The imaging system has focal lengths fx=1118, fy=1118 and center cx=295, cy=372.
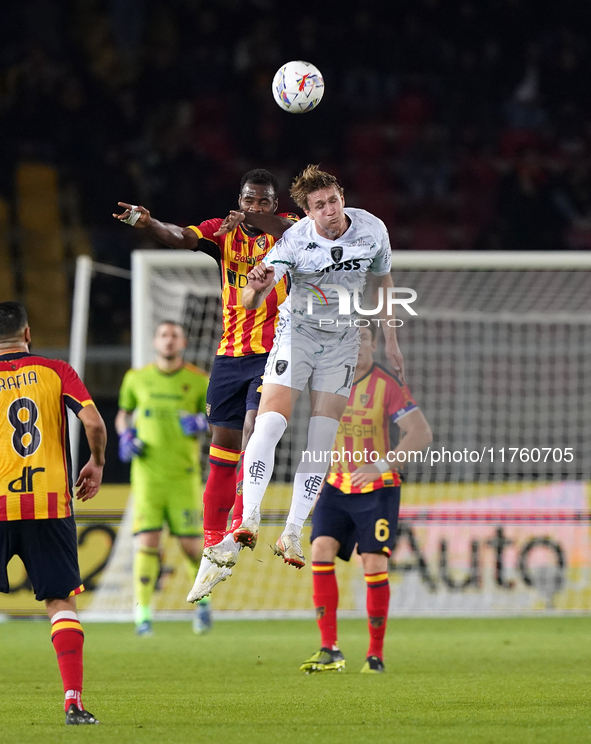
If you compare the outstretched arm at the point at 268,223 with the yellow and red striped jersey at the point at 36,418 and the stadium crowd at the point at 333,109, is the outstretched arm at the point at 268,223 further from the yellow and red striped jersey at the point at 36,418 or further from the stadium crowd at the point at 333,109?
the stadium crowd at the point at 333,109

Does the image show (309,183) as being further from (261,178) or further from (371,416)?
(371,416)

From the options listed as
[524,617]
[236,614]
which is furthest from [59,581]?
[524,617]

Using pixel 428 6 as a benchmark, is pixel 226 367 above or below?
below

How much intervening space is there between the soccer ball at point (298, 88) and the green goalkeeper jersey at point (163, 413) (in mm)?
4384

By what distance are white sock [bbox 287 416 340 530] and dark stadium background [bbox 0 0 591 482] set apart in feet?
29.5

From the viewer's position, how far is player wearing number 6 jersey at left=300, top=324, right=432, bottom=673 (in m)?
7.59

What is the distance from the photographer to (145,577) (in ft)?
32.9

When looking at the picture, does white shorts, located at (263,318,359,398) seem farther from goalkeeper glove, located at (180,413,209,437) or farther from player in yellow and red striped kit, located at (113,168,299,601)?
goalkeeper glove, located at (180,413,209,437)

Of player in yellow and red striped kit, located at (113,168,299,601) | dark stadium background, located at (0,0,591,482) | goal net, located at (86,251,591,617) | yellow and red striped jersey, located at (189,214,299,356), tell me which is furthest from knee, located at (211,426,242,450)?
dark stadium background, located at (0,0,591,482)

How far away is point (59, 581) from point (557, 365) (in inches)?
351

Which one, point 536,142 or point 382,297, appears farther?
point 536,142

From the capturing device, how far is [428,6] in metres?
19.2

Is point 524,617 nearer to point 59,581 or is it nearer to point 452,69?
point 59,581

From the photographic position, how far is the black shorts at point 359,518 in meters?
7.64
